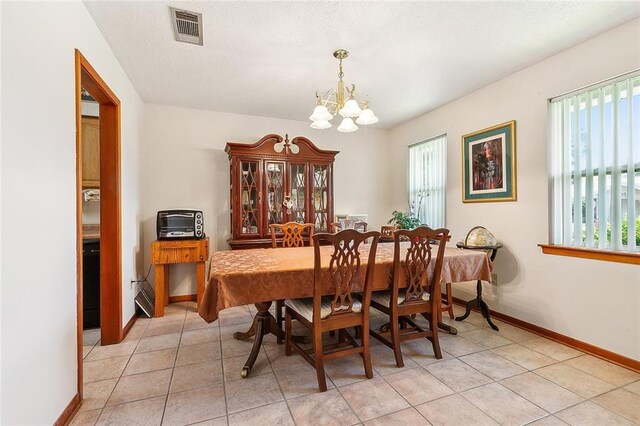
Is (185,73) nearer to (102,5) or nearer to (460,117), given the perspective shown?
(102,5)

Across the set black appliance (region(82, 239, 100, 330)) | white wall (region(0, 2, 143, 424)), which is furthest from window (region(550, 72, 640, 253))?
black appliance (region(82, 239, 100, 330))

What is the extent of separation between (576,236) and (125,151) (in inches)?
165

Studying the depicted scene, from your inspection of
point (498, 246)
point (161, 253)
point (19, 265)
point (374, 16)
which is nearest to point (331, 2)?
point (374, 16)

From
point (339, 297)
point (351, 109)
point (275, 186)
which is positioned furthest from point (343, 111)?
point (275, 186)

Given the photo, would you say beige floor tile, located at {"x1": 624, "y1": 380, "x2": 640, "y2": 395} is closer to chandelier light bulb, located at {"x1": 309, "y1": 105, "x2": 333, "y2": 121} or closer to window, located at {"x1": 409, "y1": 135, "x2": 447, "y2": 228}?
window, located at {"x1": 409, "y1": 135, "x2": 447, "y2": 228}

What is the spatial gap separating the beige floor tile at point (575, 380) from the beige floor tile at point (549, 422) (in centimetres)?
38

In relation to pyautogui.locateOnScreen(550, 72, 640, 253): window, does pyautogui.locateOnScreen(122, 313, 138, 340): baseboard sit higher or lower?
lower

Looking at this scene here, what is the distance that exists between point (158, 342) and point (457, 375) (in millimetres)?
2449

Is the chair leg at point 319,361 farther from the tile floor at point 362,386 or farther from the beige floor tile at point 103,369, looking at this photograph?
the beige floor tile at point 103,369

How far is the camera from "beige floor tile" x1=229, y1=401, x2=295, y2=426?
155 cm

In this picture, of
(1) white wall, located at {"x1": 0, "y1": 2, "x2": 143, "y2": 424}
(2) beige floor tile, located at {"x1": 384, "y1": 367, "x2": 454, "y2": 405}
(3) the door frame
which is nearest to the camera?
(1) white wall, located at {"x1": 0, "y1": 2, "x2": 143, "y2": 424}

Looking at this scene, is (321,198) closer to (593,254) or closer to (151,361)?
(151,361)

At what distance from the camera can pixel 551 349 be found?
2.37 m

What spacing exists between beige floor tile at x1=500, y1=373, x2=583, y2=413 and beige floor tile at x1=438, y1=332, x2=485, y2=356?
1.33 ft
